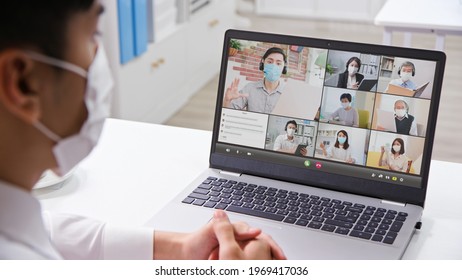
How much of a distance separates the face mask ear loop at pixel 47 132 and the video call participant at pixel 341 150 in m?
0.65

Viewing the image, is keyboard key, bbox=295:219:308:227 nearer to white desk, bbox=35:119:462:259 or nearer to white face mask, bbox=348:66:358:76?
white desk, bbox=35:119:462:259

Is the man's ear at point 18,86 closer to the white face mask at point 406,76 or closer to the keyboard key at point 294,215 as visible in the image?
the keyboard key at point 294,215

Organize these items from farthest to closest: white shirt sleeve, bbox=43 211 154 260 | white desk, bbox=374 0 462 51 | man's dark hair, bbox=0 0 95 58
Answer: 1. white desk, bbox=374 0 462 51
2. white shirt sleeve, bbox=43 211 154 260
3. man's dark hair, bbox=0 0 95 58

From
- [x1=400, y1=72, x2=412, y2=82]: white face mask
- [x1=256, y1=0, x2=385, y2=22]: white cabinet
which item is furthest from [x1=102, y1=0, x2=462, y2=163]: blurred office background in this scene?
[x1=400, y1=72, x2=412, y2=82]: white face mask

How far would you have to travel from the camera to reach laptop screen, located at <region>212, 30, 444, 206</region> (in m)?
1.23

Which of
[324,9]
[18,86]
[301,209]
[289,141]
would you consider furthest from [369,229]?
[324,9]

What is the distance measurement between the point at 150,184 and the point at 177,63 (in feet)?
7.43

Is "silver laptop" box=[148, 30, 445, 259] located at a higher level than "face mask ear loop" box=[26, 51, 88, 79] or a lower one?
lower

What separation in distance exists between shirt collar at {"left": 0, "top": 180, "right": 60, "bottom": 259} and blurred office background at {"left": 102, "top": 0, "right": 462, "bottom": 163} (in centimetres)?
160

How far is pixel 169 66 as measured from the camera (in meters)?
3.50

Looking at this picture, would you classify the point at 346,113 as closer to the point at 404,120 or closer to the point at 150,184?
the point at 404,120

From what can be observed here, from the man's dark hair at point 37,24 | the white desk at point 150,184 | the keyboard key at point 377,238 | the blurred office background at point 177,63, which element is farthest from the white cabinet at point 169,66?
the man's dark hair at point 37,24

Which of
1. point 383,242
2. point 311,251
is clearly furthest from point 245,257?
point 383,242

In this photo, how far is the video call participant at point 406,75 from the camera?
48.6 inches
